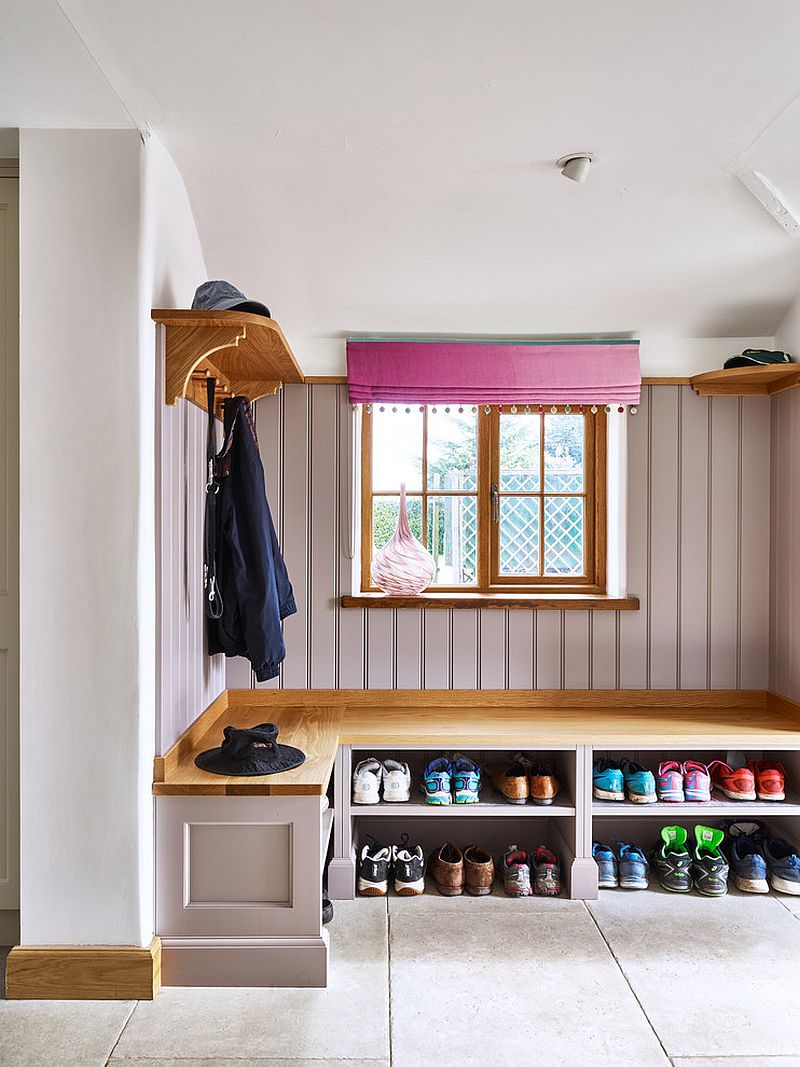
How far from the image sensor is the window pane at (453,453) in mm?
3945

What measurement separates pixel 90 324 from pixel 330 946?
1.97 metres

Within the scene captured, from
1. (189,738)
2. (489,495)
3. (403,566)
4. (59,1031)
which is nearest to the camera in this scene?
(59,1031)

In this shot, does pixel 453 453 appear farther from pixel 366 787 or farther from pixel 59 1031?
pixel 59 1031

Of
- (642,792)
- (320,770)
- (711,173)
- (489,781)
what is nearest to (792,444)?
(711,173)

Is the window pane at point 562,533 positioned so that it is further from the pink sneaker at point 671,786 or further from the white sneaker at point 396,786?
the white sneaker at point 396,786

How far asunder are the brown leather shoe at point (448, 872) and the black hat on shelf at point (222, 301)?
198cm

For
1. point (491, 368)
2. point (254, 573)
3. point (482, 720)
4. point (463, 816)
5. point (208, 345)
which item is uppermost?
point (491, 368)

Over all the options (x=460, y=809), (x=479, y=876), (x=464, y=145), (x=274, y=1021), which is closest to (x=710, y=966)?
(x=479, y=876)

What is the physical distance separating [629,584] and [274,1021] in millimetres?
2149

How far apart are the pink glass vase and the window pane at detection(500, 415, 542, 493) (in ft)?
1.54

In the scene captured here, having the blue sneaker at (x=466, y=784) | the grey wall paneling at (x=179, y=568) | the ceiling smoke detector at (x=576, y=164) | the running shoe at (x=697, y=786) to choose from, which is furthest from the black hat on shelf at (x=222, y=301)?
the running shoe at (x=697, y=786)

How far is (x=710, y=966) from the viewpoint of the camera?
9.09ft

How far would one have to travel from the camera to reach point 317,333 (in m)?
3.77

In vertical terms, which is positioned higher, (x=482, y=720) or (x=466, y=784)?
(x=482, y=720)
